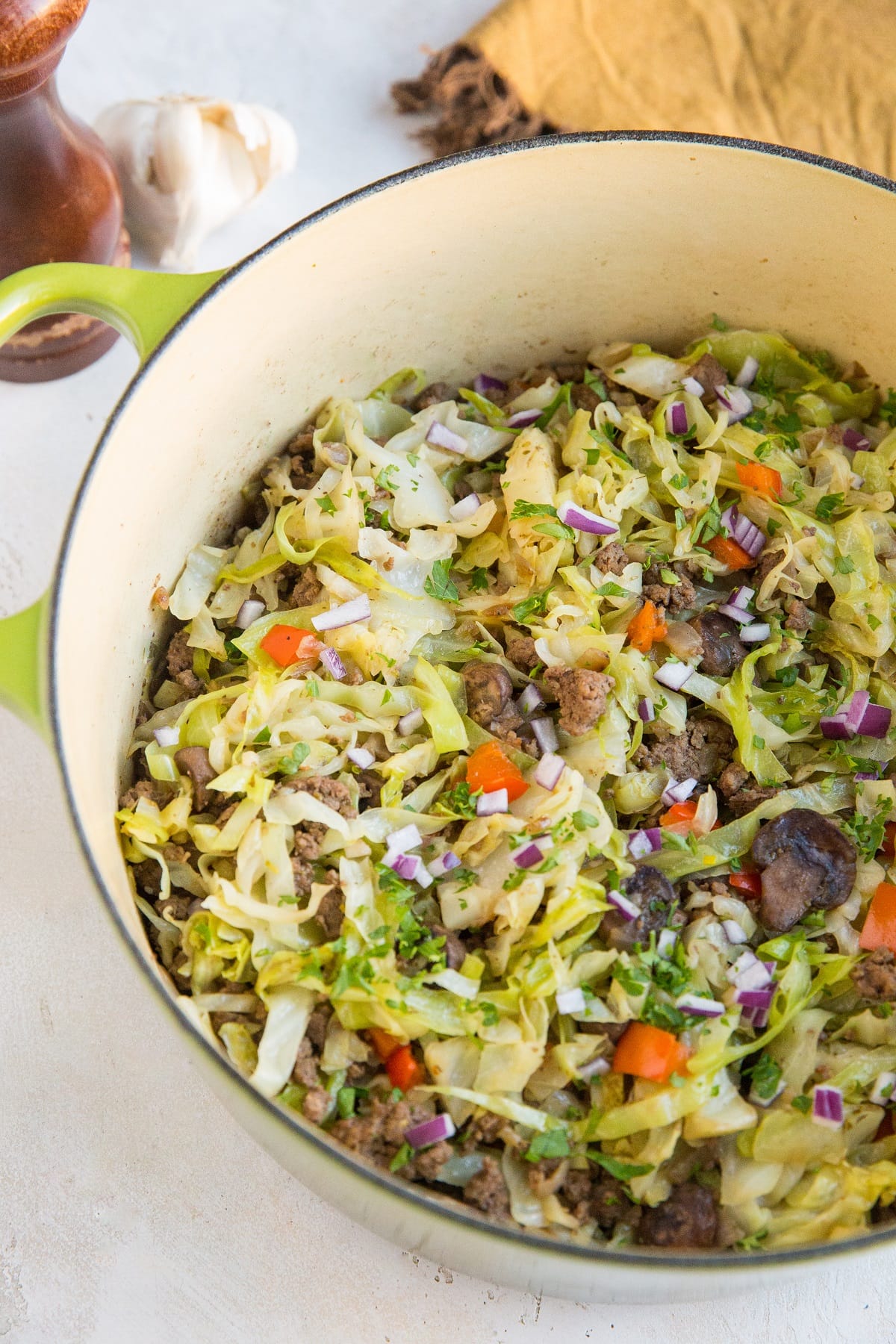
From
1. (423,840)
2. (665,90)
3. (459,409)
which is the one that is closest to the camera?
(423,840)

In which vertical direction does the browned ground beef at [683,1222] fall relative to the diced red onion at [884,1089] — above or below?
above

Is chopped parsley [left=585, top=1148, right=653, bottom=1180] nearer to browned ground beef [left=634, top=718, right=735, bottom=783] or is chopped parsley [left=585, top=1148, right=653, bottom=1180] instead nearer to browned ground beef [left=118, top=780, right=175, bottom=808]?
browned ground beef [left=634, top=718, right=735, bottom=783]

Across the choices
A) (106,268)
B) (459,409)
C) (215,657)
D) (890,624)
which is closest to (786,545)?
(890,624)

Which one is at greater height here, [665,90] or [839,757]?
[665,90]

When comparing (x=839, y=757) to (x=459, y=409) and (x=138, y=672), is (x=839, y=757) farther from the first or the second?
(x=138, y=672)

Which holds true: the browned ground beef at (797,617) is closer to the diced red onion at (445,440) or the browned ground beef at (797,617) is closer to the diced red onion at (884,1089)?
the diced red onion at (445,440)

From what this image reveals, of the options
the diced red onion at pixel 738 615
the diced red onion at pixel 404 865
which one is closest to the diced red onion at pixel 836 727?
the diced red onion at pixel 738 615
